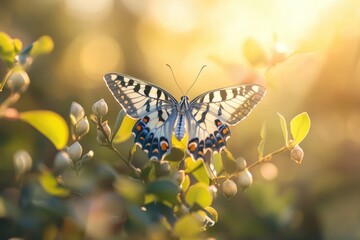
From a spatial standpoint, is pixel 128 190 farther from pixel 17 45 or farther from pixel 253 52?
pixel 253 52

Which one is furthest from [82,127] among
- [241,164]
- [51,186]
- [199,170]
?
[51,186]

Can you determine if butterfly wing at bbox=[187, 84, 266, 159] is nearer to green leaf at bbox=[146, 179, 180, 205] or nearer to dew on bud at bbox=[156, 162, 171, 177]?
dew on bud at bbox=[156, 162, 171, 177]

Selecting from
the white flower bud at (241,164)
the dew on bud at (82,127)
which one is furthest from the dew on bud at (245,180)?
the dew on bud at (82,127)

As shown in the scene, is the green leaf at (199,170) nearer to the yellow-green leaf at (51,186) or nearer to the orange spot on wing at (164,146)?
the orange spot on wing at (164,146)

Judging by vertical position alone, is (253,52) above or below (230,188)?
above

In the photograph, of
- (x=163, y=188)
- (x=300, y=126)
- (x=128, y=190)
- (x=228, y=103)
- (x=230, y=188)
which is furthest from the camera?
(x=228, y=103)

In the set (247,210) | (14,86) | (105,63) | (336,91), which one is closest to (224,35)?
(105,63)
